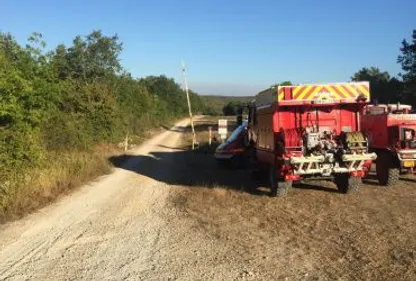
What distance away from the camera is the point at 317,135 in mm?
12844

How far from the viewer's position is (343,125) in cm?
1360

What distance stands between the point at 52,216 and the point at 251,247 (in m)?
5.35

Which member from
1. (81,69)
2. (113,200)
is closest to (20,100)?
(113,200)

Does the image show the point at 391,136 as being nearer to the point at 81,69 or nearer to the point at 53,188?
the point at 53,188

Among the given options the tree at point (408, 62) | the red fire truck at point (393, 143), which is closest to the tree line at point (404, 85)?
the tree at point (408, 62)

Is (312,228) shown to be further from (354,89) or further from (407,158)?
(407,158)

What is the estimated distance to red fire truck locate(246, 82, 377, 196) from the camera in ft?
40.9

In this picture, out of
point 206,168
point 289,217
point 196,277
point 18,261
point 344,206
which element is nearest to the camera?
point 196,277

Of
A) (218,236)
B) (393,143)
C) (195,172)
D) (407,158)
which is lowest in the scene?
(195,172)

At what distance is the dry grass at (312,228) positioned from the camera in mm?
7059

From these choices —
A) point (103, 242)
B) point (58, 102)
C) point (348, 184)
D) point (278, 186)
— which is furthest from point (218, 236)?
point (58, 102)

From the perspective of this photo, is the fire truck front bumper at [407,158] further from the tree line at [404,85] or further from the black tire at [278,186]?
the tree line at [404,85]

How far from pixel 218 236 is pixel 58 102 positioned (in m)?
16.1

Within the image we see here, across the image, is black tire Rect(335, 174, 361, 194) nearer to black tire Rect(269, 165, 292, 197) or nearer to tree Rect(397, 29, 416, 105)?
black tire Rect(269, 165, 292, 197)
